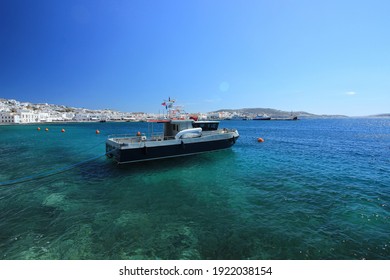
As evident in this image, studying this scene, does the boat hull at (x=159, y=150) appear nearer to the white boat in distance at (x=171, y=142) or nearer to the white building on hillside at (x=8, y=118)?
the white boat in distance at (x=171, y=142)

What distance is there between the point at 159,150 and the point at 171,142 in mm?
1458

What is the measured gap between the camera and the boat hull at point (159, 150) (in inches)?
643

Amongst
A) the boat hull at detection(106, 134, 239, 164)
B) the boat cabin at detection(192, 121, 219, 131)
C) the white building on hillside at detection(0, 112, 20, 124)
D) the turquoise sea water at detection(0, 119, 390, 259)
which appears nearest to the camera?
the turquoise sea water at detection(0, 119, 390, 259)

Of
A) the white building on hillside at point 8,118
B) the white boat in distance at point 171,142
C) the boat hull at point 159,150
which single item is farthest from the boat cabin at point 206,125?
the white building on hillside at point 8,118

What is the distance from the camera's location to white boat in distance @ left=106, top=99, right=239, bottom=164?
54.4ft

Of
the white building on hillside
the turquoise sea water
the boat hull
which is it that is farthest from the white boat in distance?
the white building on hillside

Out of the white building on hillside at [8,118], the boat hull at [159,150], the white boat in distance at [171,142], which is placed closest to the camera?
the boat hull at [159,150]

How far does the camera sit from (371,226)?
750cm

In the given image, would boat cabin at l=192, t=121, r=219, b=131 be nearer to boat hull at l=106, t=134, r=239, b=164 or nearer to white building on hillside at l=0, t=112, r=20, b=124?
boat hull at l=106, t=134, r=239, b=164

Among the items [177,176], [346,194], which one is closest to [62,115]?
[177,176]

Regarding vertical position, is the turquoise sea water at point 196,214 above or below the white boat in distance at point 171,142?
below
